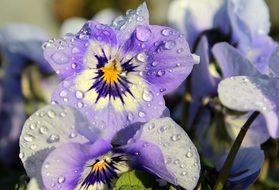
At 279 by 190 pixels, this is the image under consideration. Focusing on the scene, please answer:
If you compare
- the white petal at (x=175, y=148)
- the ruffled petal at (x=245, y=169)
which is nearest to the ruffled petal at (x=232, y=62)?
Result: the ruffled petal at (x=245, y=169)

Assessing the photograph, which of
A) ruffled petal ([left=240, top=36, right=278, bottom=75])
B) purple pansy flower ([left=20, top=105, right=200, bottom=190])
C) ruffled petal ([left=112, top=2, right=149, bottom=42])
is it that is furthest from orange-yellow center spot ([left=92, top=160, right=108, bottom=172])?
ruffled petal ([left=240, top=36, right=278, bottom=75])

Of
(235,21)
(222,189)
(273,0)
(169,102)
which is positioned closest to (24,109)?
(169,102)

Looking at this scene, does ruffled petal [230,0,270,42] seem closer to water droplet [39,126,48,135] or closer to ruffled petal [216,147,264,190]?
ruffled petal [216,147,264,190]

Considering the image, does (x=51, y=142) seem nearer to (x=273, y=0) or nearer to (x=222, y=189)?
(x=222, y=189)

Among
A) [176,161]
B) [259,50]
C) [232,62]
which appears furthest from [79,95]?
[259,50]

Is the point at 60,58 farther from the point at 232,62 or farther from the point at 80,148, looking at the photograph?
the point at 232,62

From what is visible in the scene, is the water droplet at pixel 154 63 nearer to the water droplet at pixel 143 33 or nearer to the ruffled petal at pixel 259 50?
the water droplet at pixel 143 33
